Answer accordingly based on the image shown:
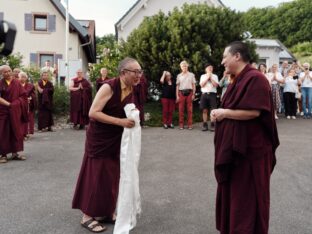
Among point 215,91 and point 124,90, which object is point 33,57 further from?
point 124,90

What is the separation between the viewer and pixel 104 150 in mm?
4961

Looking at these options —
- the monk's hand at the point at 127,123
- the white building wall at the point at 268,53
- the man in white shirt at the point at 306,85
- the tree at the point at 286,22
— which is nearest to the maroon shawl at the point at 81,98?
the man in white shirt at the point at 306,85

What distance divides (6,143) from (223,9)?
426 inches

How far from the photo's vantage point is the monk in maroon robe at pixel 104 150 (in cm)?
487

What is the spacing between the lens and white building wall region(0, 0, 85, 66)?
3045 centimetres

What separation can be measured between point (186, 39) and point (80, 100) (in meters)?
4.44

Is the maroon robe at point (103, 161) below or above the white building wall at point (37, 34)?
below

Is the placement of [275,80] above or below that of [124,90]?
above

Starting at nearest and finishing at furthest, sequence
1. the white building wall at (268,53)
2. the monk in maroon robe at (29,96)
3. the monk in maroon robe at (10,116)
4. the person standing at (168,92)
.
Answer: the monk in maroon robe at (10,116)
the monk in maroon robe at (29,96)
the person standing at (168,92)
the white building wall at (268,53)

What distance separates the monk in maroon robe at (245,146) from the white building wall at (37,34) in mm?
27230

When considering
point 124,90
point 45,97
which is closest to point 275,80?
point 45,97

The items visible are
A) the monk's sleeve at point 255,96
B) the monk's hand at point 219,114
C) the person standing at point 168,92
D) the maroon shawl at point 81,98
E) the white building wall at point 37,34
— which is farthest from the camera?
the white building wall at point 37,34

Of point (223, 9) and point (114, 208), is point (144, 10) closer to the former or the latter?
point (223, 9)

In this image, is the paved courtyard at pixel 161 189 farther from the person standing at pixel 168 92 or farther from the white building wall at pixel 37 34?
the white building wall at pixel 37 34
